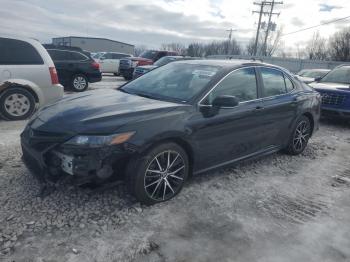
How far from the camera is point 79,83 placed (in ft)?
39.4

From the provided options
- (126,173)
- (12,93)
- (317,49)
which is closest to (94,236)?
(126,173)

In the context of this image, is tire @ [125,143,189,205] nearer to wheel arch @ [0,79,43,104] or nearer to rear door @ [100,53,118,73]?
wheel arch @ [0,79,43,104]

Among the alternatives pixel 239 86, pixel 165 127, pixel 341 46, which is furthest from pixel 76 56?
pixel 341 46

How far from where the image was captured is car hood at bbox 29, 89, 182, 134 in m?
3.23

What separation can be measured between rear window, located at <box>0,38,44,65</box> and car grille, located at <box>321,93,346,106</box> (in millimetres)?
7221

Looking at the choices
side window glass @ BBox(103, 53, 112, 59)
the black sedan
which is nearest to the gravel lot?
the black sedan

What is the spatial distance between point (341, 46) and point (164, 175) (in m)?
51.8

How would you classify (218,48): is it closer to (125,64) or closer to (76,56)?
(125,64)

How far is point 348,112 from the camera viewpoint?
330 inches

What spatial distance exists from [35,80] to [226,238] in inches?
217

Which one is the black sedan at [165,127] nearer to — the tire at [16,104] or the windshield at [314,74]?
the tire at [16,104]

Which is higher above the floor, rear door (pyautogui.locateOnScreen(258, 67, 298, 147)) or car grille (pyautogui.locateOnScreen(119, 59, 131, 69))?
car grille (pyautogui.locateOnScreen(119, 59, 131, 69))

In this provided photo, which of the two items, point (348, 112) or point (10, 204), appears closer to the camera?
point (10, 204)

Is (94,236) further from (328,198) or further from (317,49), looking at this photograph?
(317,49)
